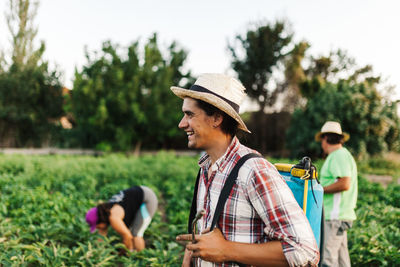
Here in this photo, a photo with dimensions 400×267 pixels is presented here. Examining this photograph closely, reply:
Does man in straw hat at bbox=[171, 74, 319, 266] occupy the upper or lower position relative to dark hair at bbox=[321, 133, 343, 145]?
lower

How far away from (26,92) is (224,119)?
28546mm

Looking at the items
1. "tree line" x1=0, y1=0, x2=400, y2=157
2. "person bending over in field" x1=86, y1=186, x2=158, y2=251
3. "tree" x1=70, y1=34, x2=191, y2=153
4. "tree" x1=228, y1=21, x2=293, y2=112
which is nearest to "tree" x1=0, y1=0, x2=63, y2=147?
"tree line" x1=0, y1=0, x2=400, y2=157

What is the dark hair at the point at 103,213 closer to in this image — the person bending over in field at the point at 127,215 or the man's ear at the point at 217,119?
the person bending over in field at the point at 127,215

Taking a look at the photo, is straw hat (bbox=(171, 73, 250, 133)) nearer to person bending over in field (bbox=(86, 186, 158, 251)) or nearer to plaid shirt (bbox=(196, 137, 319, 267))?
plaid shirt (bbox=(196, 137, 319, 267))

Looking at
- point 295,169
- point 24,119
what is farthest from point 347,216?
point 24,119

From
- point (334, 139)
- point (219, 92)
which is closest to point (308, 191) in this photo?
point (219, 92)

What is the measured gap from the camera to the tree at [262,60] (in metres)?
25.8

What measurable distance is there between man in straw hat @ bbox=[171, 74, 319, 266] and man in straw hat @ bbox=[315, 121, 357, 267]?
205 centimetres

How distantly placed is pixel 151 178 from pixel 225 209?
25.3 ft

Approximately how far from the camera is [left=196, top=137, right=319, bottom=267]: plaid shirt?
1.26m

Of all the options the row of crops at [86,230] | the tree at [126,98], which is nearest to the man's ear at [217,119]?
the row of crops at [86,230]

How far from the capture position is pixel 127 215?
4.28m

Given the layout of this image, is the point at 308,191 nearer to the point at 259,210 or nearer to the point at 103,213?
the point at 259,210

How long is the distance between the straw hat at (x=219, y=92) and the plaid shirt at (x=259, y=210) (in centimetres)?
19
